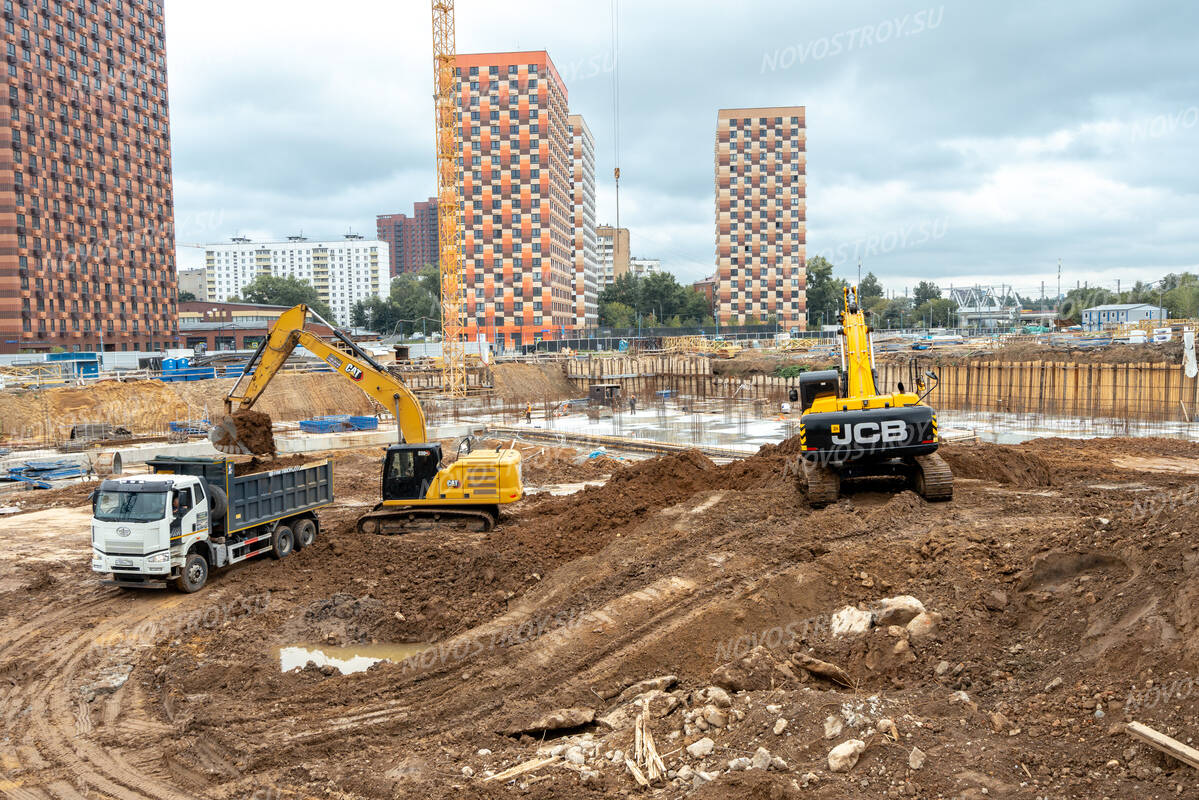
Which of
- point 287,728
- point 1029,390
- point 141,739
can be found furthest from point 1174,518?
A: point 1029,390

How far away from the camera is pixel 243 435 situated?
65.1 feet

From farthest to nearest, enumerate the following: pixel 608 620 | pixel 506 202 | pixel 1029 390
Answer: pixel 506 202, pixel 1029 390, pixel 608 620

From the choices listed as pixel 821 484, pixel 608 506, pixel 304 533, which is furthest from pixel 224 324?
pixel 821 484

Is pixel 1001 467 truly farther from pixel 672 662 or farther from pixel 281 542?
pixel 281 542

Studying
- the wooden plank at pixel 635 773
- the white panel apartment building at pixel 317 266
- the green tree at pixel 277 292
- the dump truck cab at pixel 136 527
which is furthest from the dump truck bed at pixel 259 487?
the white panel apartment building at pixel 317 266

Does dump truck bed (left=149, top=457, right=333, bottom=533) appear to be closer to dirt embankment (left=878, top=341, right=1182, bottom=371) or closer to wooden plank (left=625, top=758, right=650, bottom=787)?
wooden plank (left=625, top=758, right=650, bottom=787)

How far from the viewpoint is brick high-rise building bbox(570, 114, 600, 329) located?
11106 cm

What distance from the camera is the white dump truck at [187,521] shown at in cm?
1382

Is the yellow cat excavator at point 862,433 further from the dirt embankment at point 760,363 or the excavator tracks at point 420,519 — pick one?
the dirt embankment at point 760,363

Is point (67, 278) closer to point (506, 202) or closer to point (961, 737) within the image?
point (506, 202)

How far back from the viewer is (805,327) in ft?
357

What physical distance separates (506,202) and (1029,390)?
2481 inches

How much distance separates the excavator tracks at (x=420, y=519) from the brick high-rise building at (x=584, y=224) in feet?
306

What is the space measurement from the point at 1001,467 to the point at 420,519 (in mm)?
12657
